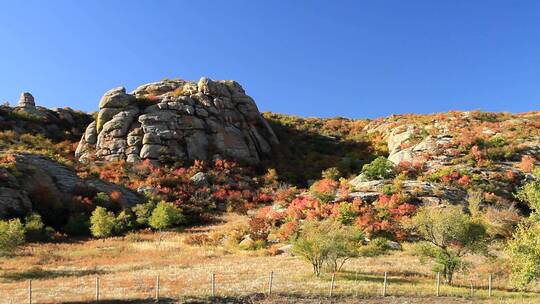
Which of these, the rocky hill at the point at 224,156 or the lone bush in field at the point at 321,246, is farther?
the rocky hill at the point at 224,156

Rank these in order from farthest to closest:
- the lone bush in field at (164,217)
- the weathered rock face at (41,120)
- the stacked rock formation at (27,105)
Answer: the stacked rock formation at (27,105), the weathered rock face at (41,120), the lone bush in field at (164,217)

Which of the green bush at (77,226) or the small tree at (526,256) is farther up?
the small tree at (526,256)

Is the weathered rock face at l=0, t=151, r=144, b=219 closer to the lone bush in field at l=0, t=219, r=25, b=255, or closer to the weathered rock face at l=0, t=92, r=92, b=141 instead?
the lone bush in field at l=0, t=219, r=25, b=255

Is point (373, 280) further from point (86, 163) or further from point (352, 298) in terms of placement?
point (86, 163)

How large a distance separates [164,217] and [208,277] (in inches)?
894

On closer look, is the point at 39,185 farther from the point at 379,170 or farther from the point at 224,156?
the point at 379,170

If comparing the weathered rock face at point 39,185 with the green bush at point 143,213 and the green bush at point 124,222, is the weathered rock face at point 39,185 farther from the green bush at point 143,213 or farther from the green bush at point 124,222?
the green bush at point 124,222

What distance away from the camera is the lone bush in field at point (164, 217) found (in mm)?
50406

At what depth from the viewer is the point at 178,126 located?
250 feet

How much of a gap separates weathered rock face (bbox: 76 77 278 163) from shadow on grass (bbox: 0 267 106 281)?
130 ft

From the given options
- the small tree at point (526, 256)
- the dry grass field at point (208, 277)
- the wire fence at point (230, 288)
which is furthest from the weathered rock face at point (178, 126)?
the small tree at point (526, 256)

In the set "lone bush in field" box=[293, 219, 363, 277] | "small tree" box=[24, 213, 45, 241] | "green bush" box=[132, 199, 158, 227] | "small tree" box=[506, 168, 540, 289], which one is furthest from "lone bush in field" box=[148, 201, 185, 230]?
"small tree" box=[506, 168, 540, 289]

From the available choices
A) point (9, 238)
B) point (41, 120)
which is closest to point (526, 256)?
point (9, 238)

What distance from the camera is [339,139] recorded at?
3711 inches
